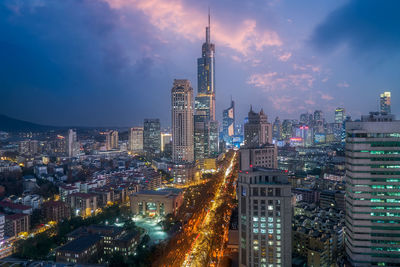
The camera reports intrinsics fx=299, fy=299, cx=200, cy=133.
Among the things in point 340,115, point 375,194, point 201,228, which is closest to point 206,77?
point 340,115

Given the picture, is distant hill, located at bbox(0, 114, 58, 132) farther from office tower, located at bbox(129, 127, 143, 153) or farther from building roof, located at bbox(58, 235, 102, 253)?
building roof, located at bbox(58, 235, 102, 253)

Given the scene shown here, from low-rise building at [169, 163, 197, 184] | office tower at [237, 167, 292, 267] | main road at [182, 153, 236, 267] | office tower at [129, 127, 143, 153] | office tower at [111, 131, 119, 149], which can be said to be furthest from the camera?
office tower at [111, 131, 119, 149]

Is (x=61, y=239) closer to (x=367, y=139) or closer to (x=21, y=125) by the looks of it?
(x=367, y=139)

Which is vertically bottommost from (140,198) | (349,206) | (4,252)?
(4,252)

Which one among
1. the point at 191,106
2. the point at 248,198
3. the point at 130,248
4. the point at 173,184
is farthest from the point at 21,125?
the point at 248,198

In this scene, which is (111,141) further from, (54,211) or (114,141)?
(54,211)

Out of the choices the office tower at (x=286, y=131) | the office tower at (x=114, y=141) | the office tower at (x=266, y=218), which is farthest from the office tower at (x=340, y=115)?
the office tower at (x=266, y=218)

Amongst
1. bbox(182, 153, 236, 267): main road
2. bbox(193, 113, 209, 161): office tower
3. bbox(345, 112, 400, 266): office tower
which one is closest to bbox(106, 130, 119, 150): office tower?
bbox(193, 113, 209, 161): office tower
